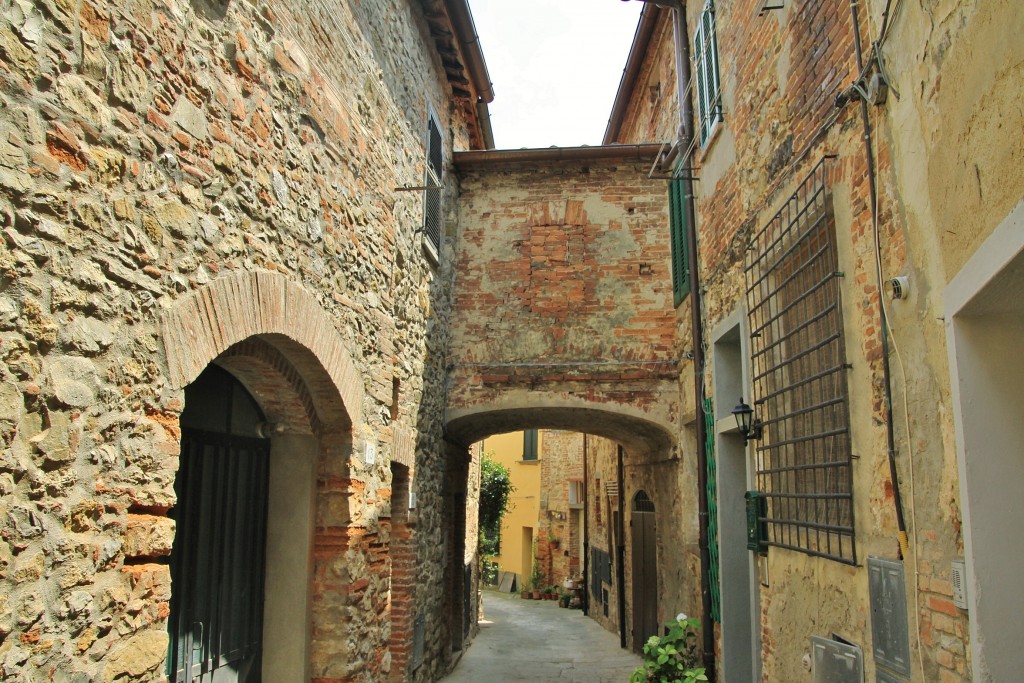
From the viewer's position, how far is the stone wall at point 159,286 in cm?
233

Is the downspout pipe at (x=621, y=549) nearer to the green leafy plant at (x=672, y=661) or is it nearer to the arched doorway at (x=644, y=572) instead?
the arched doorway at (x=644, y=572)

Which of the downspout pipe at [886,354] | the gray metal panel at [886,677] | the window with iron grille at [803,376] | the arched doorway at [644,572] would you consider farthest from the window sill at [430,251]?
the gray metal panel at [886,677]

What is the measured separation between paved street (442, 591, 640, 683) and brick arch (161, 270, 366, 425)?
17.1 ft

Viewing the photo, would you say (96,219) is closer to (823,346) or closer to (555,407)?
(823,346)

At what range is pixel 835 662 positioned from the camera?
3910 mm

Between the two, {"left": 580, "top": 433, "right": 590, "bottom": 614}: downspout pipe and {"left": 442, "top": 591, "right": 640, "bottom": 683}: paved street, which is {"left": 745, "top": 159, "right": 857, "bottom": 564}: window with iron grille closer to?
{"left": 442, "top": 591, "right": 640, "bottom": 683}: paved street

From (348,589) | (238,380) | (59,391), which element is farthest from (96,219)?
(348,589)

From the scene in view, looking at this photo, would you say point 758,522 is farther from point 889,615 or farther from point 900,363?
point 900,363

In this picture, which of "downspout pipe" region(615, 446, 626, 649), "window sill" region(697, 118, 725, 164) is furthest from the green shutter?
"downspout pipe" region(615, 446, 626, 649)

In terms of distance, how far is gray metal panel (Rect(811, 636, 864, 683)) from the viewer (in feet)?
12.1

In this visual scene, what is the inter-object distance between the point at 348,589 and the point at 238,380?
1529mm

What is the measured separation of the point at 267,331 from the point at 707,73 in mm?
4781

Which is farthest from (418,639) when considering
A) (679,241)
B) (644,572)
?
(679,241)

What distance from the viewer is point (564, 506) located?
20.1 metres
